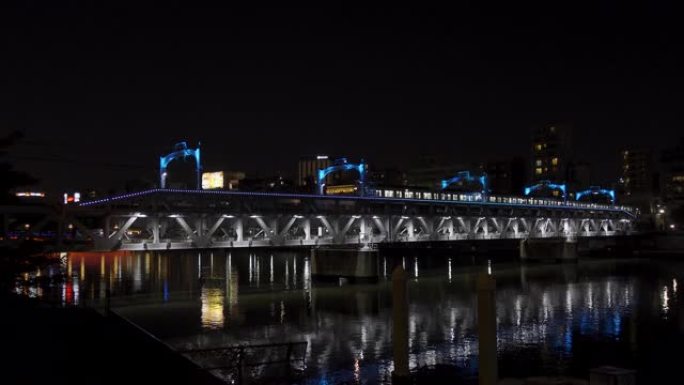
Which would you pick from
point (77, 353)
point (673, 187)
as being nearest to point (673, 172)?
point (673, 187)

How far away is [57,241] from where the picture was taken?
46469mm

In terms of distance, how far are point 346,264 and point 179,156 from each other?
76.0 ft

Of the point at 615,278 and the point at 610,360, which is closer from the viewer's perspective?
the point at 610,360

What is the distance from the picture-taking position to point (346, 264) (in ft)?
234

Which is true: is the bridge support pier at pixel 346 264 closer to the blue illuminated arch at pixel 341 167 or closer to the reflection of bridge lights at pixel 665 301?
the blue illuminated arch at pixel 341 167

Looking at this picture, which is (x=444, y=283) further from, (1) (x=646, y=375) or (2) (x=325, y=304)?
(1) (x=646, y=375)

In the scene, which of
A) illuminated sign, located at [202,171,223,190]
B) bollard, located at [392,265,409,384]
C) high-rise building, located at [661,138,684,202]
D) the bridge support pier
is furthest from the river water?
high-rise building, located at [661,138,684,202]

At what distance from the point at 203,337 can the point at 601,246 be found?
115 m

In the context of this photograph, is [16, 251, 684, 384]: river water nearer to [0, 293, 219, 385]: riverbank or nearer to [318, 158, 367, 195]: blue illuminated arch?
[0, 293, 219, 385]: riverbank

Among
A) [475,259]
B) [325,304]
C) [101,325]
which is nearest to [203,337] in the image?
[101,325]

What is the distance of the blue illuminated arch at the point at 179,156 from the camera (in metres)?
54.8

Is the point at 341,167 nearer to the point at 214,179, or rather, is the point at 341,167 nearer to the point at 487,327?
the point at 487,327

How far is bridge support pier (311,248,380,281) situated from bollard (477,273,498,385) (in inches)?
2043

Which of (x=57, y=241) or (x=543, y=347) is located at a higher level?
(x=57, y=241)
